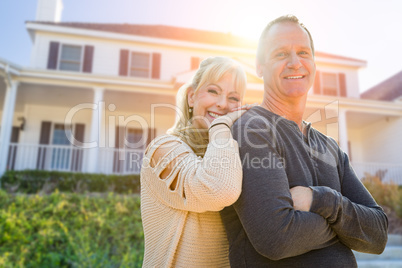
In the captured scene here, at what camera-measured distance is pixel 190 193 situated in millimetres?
1549

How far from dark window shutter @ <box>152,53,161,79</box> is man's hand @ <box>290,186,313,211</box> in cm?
1356

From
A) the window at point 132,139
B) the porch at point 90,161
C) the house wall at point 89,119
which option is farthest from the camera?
the house wall at point 89,119

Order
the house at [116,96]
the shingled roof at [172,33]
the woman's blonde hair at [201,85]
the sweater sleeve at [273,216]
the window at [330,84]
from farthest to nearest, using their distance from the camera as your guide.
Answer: the window at [330,84], the shingled roof at [172,33], the house at [116,96], the woman's blonde hair at [201,85], the sweater sleeve at [273,216]

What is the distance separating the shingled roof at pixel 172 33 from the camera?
Answer: 15.3m

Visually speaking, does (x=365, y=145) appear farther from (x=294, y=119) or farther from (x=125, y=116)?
(x=294, y=119)

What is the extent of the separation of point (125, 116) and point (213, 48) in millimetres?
5316

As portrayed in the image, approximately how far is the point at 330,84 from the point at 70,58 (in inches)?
498

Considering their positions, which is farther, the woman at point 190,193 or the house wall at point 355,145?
the house wall at point 355,145

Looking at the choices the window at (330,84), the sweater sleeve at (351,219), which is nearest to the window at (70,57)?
the window at (330,84)

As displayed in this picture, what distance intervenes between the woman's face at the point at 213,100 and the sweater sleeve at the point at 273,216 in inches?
28.5

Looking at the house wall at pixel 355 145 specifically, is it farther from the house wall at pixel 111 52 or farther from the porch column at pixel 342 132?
the house wall at pixel 111 52

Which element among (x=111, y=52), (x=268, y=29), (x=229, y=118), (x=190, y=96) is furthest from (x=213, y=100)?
(x=111, y=52)

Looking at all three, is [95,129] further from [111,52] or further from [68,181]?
[111,52]

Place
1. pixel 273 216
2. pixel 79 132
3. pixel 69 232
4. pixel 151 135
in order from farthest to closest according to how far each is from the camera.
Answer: pixel 79 132, pixel 151 135, pixel 69 232, pixel 273 216
